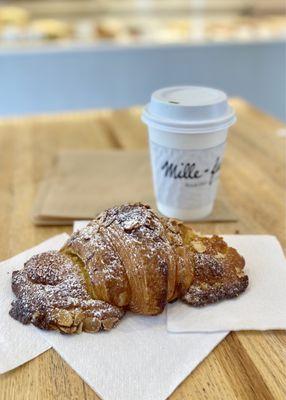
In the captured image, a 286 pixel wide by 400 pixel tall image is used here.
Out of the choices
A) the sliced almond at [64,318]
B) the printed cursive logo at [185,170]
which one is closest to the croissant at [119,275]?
the sliced almond at [64,318]

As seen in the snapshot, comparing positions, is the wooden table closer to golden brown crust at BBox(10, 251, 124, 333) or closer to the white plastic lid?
golden brown crust at BBox(10, 251, 124, 333)

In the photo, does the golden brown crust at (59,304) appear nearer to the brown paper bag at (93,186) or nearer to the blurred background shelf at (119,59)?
the brown paper bag at (93,186)

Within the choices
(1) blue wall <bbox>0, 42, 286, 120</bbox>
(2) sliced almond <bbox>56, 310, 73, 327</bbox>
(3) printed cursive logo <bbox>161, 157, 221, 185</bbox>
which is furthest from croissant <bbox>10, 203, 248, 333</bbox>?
(1) blue wall <bbox>0, 42, 286, 120</bbox>

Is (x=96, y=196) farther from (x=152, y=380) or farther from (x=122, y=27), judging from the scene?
(x=122, y=27)

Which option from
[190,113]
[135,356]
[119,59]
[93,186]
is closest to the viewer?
[135,356]

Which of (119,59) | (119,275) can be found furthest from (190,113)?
(119,59)

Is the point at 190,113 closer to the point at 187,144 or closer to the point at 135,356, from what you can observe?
the point at 187,144
